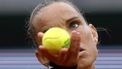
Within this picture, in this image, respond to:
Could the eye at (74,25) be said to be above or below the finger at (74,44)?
above

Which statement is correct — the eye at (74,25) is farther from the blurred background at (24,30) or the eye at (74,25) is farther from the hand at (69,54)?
the blurred background at (24,30)

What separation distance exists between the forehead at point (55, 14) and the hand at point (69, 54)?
124 millimetres

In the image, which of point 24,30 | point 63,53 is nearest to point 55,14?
point 63,53

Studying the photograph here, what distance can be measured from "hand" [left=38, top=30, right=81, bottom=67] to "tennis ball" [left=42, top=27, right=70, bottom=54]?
1cm

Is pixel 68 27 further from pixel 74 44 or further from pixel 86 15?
pixel 86 15

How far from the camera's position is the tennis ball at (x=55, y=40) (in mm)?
1242

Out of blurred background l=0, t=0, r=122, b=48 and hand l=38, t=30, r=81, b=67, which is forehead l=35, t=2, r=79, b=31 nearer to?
hand l=38, t=30, r=81, b=67

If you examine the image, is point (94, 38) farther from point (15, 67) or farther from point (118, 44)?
point (118, 44)

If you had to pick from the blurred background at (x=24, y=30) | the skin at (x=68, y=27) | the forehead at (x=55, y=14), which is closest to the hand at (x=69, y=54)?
the skin at (x=68, y=27)

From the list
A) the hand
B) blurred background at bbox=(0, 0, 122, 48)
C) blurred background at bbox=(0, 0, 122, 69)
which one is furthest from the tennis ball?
blurred background at bbox=(0, 0, 122, 48)

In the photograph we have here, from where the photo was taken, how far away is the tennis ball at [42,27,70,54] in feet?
4.08

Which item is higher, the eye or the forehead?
the forehead

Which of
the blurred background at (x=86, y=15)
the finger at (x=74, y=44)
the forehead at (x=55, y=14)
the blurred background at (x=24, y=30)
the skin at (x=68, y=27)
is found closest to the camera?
the finger at (x=74, y=44)

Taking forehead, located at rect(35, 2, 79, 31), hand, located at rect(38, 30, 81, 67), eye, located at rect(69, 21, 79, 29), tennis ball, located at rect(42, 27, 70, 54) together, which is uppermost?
forehead, located at rect(35, 2, 79, 31)
